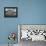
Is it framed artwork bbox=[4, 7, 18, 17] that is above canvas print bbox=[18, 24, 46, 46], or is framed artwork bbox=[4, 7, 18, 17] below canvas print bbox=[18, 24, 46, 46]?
above

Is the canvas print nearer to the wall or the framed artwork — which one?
the wall

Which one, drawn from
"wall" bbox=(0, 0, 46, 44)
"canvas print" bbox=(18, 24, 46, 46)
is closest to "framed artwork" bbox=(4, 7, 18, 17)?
"wall" bbox=(0, 0, 46, 44)

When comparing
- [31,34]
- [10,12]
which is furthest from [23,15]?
[31,34]

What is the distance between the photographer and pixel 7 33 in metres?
4.97

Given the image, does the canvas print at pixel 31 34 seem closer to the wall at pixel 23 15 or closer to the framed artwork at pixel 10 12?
the wall at pixel 23 15

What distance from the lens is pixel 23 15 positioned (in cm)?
498

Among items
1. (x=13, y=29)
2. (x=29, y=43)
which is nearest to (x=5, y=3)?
(x=13, y=29)

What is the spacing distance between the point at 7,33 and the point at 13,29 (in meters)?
0.26

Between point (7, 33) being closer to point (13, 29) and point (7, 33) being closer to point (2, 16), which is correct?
point (13, 29)

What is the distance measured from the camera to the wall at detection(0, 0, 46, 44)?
16.3 feet

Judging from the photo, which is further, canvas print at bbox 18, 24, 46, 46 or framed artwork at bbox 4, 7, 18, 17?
framed artwork at bbox 4, 7, 18, 17

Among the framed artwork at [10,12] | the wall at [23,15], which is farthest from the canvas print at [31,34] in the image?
the framed artwork at [10,12]

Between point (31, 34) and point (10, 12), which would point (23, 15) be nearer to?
point (10, 12)

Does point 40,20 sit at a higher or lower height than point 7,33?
higher
